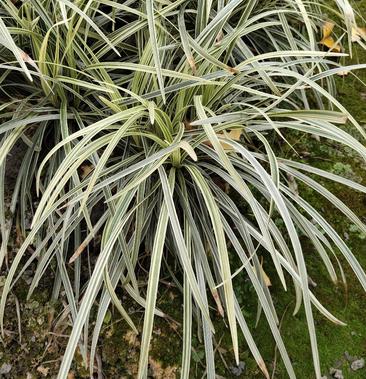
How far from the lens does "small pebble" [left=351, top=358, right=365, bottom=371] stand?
1.51 meters

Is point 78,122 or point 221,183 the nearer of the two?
point 78,122

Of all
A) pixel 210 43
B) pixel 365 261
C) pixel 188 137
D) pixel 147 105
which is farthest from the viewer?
pixel 365 261

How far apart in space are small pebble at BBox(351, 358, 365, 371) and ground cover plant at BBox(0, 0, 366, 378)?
0.80 feet

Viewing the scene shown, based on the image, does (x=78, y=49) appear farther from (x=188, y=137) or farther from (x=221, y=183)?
(x=221, y=183)

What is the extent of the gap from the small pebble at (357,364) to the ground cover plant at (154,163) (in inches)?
9.6

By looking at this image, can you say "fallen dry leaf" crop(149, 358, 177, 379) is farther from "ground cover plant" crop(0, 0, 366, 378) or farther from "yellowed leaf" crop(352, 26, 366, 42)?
"yellowed leaf" crop(352, 26, 366, 42)

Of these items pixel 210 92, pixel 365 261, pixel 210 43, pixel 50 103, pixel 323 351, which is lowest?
pixel 323 351

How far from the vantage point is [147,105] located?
1354 millimetres

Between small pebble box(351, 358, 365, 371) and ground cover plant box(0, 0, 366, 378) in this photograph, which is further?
small pebble box(351, 358, 365, 371)

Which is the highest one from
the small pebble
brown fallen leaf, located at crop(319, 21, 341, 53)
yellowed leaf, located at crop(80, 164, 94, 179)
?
brown fallen leaf, located at crop(319, 21, 341, 53)

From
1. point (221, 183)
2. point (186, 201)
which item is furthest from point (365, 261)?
point (186, 201)

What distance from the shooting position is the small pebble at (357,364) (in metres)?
1.51

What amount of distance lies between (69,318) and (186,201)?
50cm

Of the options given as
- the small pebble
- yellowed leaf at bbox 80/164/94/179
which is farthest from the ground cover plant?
the small pebble
